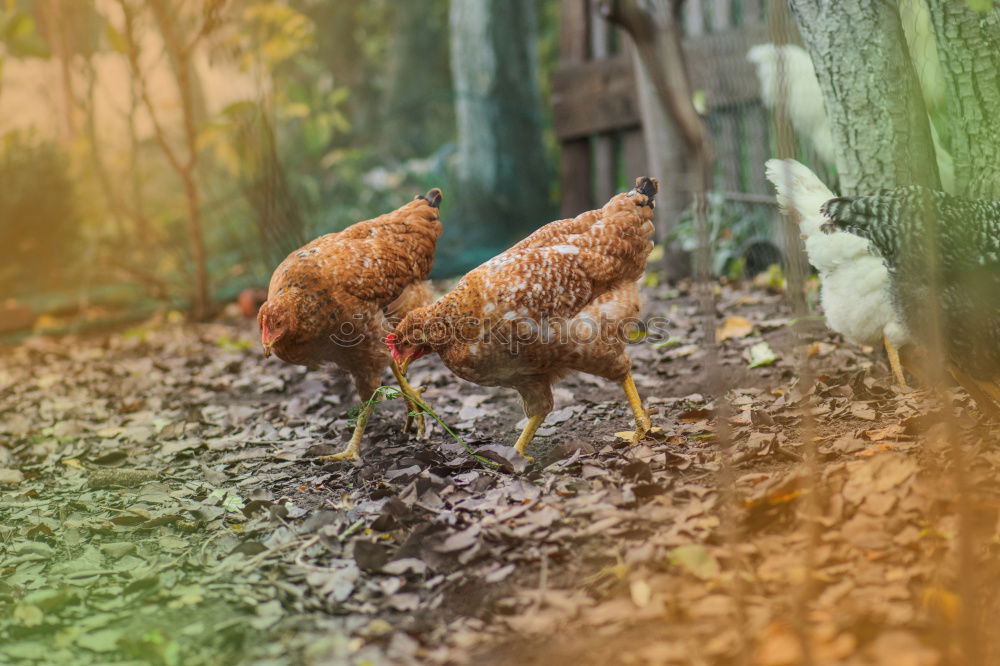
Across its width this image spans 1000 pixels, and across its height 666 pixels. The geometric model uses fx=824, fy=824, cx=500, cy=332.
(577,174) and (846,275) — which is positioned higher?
(577,174)

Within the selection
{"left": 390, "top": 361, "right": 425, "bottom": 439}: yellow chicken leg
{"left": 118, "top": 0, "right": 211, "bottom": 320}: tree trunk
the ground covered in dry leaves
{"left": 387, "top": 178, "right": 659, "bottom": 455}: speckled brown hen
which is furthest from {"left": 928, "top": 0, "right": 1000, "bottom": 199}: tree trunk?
{"left": 118, "top": 0, "right": 211, "bottom": 320}: tree trunk

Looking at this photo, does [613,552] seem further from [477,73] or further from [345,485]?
[477,73]

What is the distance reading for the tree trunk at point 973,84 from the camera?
3268mm

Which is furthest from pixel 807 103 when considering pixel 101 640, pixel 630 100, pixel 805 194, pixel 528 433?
pixel 101 640

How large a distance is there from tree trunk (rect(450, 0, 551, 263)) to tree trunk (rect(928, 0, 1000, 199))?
5.33 metres

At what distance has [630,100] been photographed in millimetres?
7195

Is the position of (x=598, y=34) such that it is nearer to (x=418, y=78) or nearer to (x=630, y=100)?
(x=630, y=100)

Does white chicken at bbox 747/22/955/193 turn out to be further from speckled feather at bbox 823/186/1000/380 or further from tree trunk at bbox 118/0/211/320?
tree trunk at bbox 118/0/211/320

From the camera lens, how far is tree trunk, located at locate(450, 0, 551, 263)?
8.62 m

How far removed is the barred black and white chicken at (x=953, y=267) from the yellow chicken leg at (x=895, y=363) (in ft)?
1.67

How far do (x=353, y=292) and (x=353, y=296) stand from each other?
0.02 metres

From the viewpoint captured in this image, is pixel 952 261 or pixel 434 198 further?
pixel 434 198

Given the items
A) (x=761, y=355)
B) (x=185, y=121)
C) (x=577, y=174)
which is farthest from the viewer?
(x=577, y=174)

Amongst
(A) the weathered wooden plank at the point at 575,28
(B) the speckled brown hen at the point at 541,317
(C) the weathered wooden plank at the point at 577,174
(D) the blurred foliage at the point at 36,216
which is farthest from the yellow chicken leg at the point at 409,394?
(D) the blurred foliage at the point at 36,216
